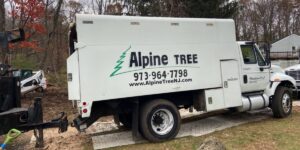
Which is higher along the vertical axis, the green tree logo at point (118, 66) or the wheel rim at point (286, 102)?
the green tree logo at point (118, 66)

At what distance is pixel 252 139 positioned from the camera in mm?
8117

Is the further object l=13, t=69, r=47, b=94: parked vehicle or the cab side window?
l=13, t=69, r=47, b=94: parked vehicle

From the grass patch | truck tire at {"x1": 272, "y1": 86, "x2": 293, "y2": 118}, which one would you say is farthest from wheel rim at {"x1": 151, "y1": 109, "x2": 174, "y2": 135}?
truck tire at {"x1": 272, "y1": 86, "x2": 293, "y2": 118}

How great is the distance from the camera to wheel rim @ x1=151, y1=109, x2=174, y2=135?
8250 mm

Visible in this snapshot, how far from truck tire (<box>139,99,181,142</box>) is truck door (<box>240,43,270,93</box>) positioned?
265 centimetres

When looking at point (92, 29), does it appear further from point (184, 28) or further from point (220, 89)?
point (220, 89)

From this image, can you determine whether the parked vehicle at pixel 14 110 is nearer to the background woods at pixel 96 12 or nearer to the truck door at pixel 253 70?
the background woods at pixel 96 12

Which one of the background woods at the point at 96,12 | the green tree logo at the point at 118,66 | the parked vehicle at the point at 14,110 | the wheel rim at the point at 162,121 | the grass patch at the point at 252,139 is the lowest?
the grass patch at the point at 252,139

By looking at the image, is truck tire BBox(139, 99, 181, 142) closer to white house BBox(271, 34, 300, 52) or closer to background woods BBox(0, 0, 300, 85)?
background woods BBox(0, 0, 300, 85)

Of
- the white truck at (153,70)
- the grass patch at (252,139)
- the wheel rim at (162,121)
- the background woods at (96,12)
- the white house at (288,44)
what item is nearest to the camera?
the white truck at (153,70)

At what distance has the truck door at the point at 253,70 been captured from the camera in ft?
32.6

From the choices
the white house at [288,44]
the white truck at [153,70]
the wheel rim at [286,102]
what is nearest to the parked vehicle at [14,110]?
the white truck at [153,70]

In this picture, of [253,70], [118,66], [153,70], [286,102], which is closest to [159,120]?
[153,70]

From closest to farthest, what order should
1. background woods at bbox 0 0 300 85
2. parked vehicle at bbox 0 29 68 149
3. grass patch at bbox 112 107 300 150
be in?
parked vehicle at bbox 0 29 68 149 → grass patch at bbox 112 107 300 150 → background woods at bbox 0 0 300 85
